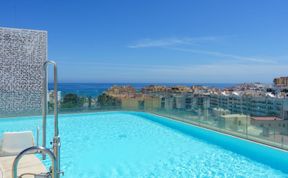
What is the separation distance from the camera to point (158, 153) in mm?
6035

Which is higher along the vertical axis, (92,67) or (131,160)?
(92,67)

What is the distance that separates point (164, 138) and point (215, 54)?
1189 centimetres

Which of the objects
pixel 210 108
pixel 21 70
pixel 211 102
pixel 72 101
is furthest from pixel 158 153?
pixel 21 70

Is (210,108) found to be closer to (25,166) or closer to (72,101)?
(25,166)

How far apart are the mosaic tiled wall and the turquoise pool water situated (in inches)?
61.6

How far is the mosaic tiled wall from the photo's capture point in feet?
35.4

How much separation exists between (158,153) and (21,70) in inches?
296

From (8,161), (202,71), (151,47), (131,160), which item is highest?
(151,47)

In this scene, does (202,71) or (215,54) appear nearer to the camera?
(215,54)

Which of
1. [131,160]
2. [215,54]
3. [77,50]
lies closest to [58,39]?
[77,50]

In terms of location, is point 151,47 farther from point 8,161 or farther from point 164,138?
point 8,161

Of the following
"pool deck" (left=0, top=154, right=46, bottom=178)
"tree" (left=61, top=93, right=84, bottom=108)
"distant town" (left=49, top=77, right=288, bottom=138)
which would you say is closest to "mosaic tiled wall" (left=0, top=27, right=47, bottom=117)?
"tree" (left=61, top=93, right=84, bottom=108)

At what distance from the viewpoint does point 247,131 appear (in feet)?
22.1

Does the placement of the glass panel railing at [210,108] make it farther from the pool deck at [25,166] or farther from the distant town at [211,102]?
the pool deck at [25,166]
